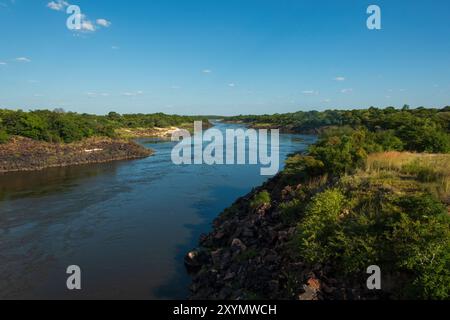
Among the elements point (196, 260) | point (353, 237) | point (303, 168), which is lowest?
point (196, 260)

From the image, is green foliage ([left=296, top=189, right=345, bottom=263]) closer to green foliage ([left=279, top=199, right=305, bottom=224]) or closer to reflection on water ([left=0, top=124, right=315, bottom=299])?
green foliage ([left=279, top=199, right=305, bottom=224])

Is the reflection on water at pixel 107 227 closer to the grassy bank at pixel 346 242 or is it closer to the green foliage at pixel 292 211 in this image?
the grassy bank at pixel 346 242

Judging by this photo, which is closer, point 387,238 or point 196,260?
point 387,238

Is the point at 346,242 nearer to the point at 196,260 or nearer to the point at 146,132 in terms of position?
the point at 196,260

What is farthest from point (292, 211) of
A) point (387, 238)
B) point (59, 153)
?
point (59, 153)

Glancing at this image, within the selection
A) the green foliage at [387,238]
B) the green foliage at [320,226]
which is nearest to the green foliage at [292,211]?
the green foliage at [320,226]

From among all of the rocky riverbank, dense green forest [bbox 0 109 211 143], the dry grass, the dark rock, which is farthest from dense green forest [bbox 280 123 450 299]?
dense green forest [bbox 0 109 211 143]
